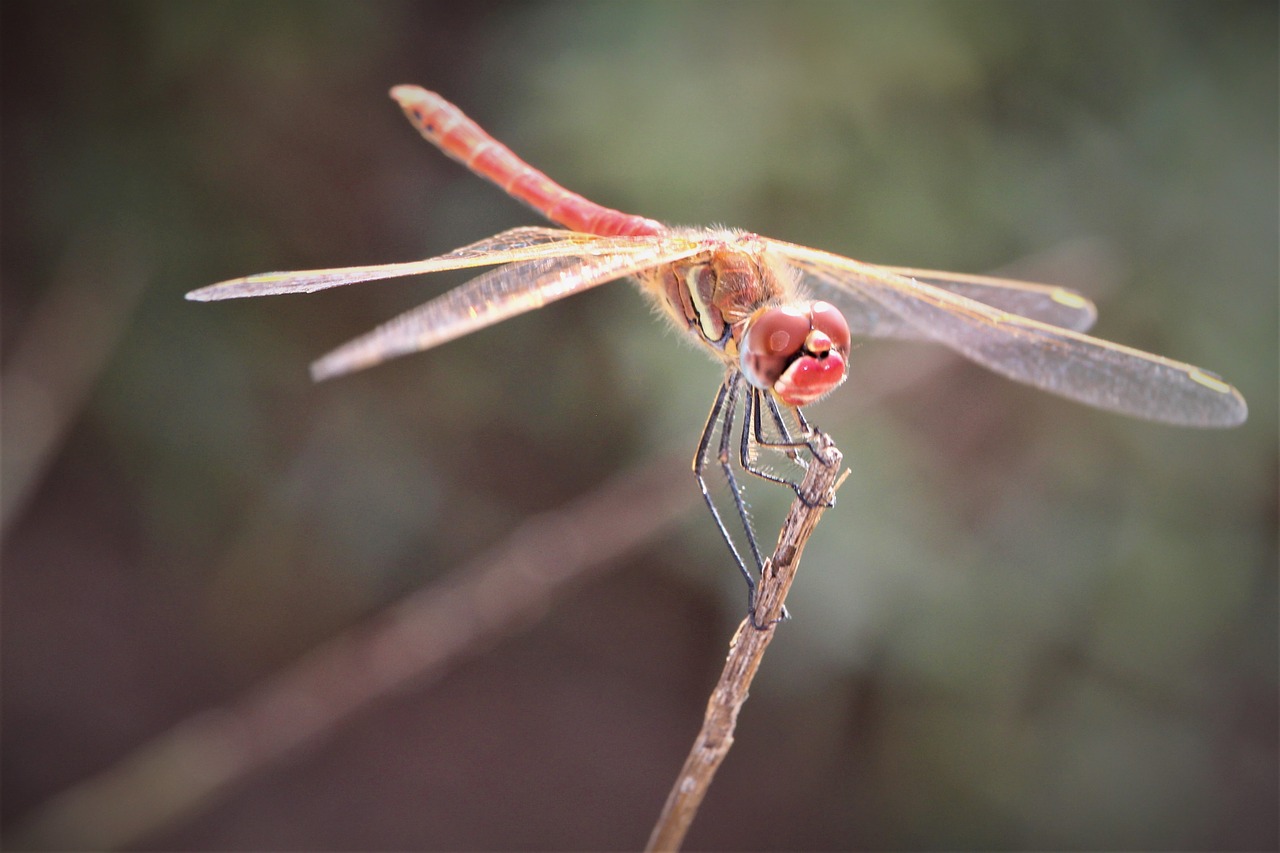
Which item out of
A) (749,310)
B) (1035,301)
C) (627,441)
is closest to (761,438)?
(749,310)

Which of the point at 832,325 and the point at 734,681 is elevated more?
the point at 832,325

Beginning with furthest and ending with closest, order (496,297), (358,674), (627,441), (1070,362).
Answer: (627,441), (358,674), (1070,362), (496,297)

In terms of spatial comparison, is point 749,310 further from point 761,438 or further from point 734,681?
point 734,681

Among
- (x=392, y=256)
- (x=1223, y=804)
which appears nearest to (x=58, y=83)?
(x=392, y=256)

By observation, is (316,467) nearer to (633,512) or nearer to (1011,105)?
(633,512)

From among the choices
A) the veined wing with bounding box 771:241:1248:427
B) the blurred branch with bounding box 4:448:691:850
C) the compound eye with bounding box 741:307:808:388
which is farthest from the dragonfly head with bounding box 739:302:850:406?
the blurred branch with bounding box 4:448:691:850

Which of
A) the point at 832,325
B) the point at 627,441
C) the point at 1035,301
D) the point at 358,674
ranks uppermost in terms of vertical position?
the point at 1035,301
